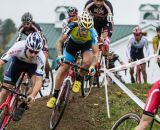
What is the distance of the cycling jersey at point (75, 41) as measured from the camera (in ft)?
40.5

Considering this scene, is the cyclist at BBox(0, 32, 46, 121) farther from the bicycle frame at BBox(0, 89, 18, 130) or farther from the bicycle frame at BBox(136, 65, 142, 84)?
the bicycle frame at BBox(136, 65, 142, 84)

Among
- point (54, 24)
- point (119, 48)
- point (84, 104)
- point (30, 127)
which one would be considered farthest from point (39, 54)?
A: point (54, 24)

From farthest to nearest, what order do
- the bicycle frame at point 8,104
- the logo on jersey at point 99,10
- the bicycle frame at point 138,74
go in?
1. the bicycle frame at point 138,74
2. the logo on jersey at point 99,10
3. the bicycle frame at point 8,104

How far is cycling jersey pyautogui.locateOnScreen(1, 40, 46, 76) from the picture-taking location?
10.9 metres

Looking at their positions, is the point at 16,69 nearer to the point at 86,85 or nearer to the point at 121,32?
the point at 86,85

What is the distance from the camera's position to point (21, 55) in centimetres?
1109

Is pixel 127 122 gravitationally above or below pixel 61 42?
below

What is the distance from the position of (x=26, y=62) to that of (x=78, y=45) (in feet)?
5.39

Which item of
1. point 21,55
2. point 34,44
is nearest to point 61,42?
point 21,55

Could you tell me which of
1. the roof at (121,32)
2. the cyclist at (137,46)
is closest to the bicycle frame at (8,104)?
the cyclist at (137,46)

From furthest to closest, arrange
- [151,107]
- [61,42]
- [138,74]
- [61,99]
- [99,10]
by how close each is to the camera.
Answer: [138,74], [99,10], [61,42], [61,99], [151,107]

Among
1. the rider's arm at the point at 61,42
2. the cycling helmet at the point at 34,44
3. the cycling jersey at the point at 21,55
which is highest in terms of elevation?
the rider's arm at the point at 61,42

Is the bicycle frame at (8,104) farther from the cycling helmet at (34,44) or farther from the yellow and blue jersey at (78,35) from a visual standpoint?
the yellow and blue jersey at (78,35)

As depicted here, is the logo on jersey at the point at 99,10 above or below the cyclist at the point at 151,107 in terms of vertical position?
above
